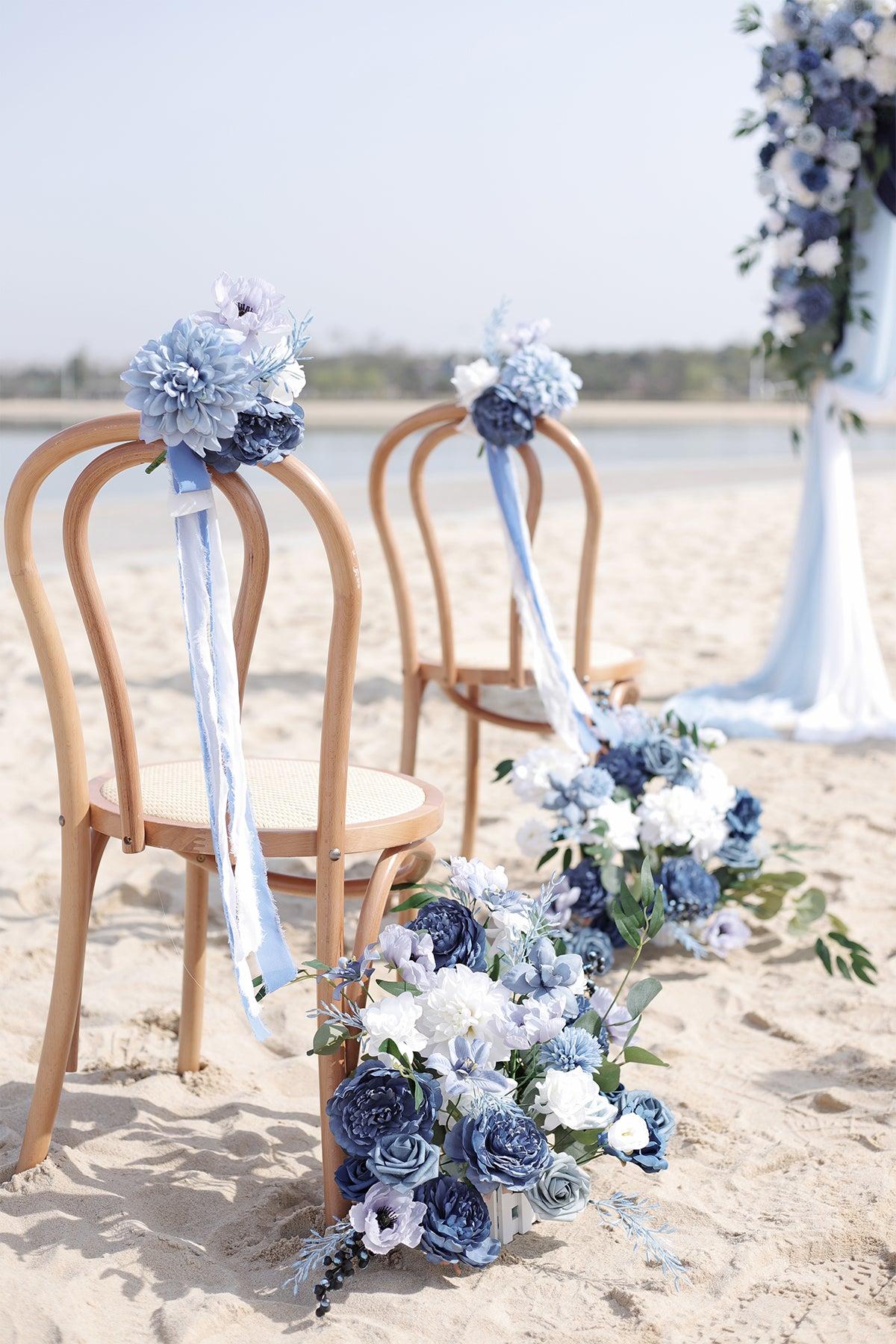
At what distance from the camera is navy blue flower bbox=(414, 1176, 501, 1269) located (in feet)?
4.49

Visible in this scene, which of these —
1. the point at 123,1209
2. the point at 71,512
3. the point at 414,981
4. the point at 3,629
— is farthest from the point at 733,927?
the point at 3,629

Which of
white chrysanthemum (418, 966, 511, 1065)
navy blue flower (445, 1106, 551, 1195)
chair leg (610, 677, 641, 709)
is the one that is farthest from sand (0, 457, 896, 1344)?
chair leg (610, 677, 641, 709)

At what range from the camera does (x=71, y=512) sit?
57.9 inches

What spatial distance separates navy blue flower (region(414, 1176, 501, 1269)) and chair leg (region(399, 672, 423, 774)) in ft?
4.32

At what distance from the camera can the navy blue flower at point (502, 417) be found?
2338mm

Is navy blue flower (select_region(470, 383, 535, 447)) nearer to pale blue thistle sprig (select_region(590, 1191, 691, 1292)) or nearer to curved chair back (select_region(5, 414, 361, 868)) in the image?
curved chair back (select_region(5, 414, 361, 868))

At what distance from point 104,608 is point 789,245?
2972mm

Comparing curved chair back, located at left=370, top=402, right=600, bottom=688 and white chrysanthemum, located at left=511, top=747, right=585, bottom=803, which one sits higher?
curved chair back, located at left=370, top=402, right=600, bottom=688

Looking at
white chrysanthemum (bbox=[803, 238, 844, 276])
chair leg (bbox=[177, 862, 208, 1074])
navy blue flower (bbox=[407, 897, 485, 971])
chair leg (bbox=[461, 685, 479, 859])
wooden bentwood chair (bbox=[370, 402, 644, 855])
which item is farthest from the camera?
white chrysanthemum (bbox=[803, 238, 844, 276])

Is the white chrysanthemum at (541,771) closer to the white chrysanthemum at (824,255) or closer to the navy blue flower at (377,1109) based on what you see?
the navy blue flower at (377,1109)

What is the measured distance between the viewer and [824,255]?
3.70 meters

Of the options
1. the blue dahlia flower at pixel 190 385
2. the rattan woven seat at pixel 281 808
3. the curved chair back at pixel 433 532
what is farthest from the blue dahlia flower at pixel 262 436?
the curved chair back at pixel 433 532

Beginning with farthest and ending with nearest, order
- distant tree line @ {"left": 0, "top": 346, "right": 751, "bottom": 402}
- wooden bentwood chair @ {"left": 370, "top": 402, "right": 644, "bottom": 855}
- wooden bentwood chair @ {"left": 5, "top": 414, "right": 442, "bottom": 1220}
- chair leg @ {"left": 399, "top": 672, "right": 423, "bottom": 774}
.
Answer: distant tree line @ {"left": 0, "top": 346, "right": 751, "bottom": 402}
chair leg @ {"left": 399, "top": 672, "right": 423, "bottom": 774}
wooden bentwood chair @ {"left": 370, "top": 402, "right": 644, "bottom": 855}
wooden bentwood chair @ {"left": 5, "top": 414, "right": 442, "bottom": 1220}

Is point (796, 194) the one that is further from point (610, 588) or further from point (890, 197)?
point (610, 588)
